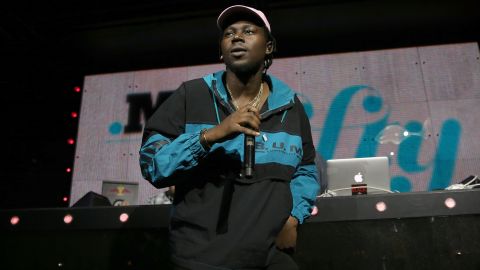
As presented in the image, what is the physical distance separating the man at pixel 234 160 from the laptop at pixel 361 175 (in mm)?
1067

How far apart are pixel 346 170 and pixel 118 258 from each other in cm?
138

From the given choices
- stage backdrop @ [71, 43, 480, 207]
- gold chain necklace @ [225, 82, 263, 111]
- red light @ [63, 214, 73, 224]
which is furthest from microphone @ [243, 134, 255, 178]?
stage backdrop @ [71, 43, 480, 207]

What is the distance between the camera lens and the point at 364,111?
471 centimetres

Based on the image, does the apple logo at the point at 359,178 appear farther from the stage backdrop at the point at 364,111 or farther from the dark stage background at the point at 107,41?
the dark stage background at the point at 107,41

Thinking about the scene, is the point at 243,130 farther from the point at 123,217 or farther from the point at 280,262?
the point at 123,217

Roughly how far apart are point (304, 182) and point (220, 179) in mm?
A: 354

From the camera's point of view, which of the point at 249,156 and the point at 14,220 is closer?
the point at 249,156

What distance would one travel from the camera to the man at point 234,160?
106 centimetres

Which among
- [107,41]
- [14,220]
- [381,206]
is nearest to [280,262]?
[381,206]

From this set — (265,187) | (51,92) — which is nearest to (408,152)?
(265,187)

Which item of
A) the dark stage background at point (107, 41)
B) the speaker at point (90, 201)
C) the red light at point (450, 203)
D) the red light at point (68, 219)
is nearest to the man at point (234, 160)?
the red light at point (450, 203)

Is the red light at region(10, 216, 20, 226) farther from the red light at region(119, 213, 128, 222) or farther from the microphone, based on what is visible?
the microphone

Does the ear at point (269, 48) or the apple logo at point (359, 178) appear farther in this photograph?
the apple logo at point (359, 178)

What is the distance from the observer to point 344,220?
1.77 meters
